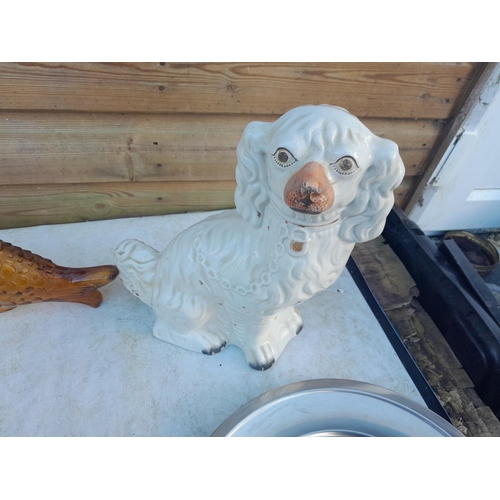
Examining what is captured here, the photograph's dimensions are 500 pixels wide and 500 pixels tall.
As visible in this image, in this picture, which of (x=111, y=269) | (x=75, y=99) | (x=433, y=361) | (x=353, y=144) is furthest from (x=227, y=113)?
(x=433, y=361)

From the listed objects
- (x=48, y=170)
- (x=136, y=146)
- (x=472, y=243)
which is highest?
(x=136, y=146)

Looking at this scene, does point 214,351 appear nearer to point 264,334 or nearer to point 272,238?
point 264,334

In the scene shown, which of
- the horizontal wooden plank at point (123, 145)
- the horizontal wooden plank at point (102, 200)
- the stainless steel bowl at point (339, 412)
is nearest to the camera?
the stainless steel bowl at point (339, 412)

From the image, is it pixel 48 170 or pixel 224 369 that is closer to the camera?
pixel 224 369

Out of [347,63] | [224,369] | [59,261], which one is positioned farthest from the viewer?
[59,261]

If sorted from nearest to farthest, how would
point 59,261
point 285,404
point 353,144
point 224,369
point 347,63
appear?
point 353,144 < point 285,404 < point 224,369 < point 347,63 < point 59,261

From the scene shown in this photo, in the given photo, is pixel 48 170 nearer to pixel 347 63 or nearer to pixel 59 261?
pixel 59 261

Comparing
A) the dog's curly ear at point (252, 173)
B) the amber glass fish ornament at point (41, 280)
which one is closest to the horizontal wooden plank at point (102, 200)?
the amber glass fish ornament at point (41, 280)

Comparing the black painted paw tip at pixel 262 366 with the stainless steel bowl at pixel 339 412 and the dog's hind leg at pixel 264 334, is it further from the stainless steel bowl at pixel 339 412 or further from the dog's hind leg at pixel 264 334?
the stainless steel bowl at pixel 339 412

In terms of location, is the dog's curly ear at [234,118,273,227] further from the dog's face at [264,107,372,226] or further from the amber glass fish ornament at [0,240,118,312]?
the amber glass fish ornament at [0,240,118,312]

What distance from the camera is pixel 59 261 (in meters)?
1.19

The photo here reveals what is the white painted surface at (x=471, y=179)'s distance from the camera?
50.9 inches

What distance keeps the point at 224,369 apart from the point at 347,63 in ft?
3.09

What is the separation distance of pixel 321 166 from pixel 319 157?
0.02 m
